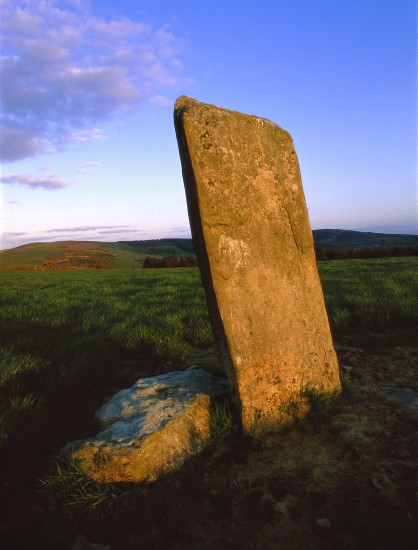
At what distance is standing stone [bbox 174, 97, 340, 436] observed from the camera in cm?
253

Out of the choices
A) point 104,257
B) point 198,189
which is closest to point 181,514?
point 198,189

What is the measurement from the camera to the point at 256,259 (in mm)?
2715

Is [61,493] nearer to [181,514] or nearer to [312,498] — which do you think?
[181,514]

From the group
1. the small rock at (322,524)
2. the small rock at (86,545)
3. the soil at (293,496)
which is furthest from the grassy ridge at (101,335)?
the small rock at (322,524)

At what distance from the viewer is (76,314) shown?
7.09 metres

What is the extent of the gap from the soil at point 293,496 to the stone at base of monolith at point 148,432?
0.12 m

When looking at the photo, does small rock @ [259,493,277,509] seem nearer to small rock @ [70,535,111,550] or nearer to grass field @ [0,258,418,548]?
small rock @ [70,535,111,550]

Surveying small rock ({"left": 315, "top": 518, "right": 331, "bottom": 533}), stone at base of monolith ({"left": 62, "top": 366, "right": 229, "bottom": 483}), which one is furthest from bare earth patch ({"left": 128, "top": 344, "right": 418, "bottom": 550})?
stone at base of monolith ({"left": 62, "top": 366, "right": 229, "bottom": 483})

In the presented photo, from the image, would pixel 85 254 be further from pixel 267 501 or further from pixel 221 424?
pixel 267 501

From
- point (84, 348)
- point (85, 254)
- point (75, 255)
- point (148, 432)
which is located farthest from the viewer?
point (85, 254)

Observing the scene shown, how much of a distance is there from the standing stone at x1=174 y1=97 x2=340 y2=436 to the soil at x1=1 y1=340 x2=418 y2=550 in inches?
11.8

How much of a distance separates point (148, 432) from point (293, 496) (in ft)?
3.33

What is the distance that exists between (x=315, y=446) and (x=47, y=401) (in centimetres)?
238

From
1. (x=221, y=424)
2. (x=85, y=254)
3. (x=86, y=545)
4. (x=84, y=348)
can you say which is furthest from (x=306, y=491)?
(x=85, y=254)
